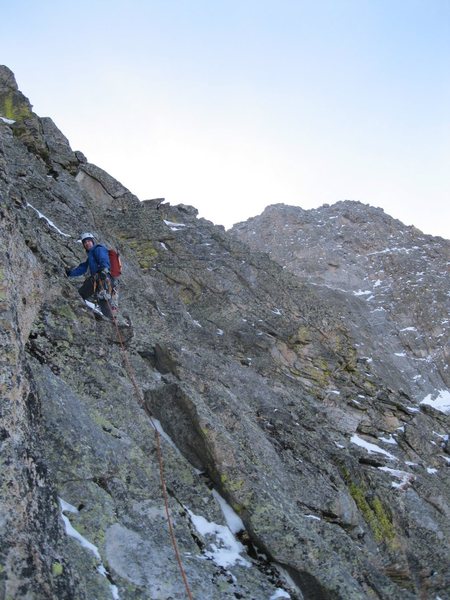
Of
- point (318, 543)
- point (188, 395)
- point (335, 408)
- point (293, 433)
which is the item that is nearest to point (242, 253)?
point (335, 408)

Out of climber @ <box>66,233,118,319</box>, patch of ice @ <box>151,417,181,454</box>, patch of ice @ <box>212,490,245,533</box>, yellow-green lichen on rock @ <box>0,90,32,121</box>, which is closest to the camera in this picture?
patch of ice @ <box>212,490,245,533</box>

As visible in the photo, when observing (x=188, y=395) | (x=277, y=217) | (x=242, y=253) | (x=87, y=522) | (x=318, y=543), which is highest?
(x=277, y=217)

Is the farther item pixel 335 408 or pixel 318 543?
pixel 335 408

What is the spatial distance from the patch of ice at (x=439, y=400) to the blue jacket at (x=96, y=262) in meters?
26.5

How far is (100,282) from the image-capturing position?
434 inches

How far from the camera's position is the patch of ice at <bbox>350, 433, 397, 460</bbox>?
14744 millimetres

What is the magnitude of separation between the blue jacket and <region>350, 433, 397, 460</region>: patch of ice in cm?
834

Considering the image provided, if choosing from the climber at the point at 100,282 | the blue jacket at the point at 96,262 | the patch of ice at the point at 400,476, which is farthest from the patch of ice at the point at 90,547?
the patch of ice at the point at 400,476

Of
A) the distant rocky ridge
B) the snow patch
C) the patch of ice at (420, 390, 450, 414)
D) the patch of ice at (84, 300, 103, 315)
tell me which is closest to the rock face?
the snow patch

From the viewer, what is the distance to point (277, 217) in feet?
181

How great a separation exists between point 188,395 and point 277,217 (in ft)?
157

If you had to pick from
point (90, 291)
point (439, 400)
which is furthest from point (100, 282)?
point (439, 400)

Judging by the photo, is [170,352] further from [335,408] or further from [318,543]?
[335,408]

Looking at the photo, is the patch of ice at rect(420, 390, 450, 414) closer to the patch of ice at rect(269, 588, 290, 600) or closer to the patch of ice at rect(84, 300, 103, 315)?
the patch of ice at rect(84, 300, 103, 315)
